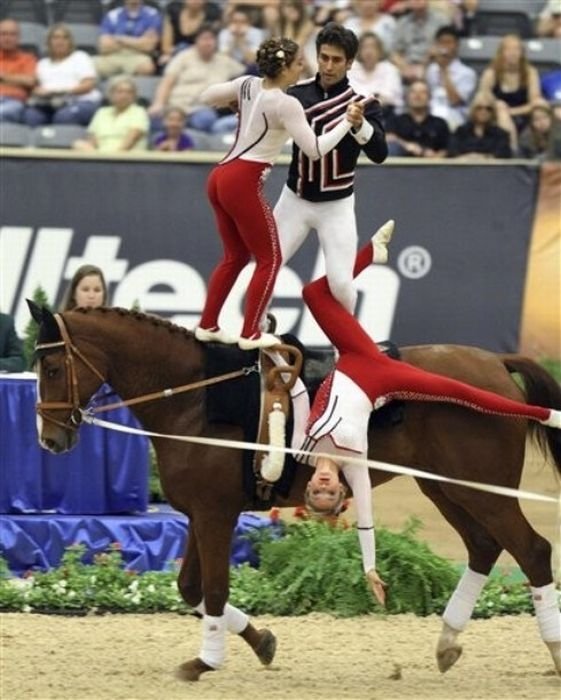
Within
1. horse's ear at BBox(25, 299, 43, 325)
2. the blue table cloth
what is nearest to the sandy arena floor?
the blue table cloth

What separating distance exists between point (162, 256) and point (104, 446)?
415 centimetres

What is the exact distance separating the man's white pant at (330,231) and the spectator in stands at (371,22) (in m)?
7.93

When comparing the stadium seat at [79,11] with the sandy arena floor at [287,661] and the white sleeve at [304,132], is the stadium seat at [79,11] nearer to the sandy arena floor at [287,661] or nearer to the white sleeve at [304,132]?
the sandy arena floor at [287,661]

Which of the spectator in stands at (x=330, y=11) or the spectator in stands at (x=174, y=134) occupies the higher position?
the spectator in stands at (x=330, y=11)

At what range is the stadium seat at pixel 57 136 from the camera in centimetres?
1541

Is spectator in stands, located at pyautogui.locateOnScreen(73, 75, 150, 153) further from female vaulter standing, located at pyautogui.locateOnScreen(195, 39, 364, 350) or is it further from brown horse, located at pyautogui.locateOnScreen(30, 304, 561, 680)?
brown horse, located at pyautogui.locateOnScreen(30, 304, 561, 680)

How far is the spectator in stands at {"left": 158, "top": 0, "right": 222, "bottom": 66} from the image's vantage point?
16438 mm

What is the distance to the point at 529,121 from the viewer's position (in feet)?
51.5

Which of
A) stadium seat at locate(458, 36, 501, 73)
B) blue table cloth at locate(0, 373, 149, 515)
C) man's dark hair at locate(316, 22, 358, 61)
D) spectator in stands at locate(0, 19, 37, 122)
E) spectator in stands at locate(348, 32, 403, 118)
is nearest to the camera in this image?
A: man's dark hair at locate(316, 22, 358, 61)

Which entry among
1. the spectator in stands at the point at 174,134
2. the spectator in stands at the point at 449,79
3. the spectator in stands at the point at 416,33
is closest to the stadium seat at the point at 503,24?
the spectator in stands at the point at 416,33

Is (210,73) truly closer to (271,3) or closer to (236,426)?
(271,3)

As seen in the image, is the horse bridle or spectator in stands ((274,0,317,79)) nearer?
the horse bridle

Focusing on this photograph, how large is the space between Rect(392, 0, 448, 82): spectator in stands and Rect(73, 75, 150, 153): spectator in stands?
94.2 inches

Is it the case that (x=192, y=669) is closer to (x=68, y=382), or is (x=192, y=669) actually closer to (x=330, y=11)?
(x=68, y=382)
